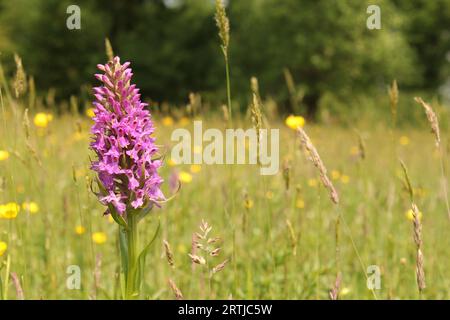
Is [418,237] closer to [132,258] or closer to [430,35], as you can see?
[132,258]

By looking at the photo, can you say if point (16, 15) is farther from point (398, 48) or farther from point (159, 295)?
point (159, 295)

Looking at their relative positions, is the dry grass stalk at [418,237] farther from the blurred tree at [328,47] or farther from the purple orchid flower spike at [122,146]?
the blurred tree at [328,47]

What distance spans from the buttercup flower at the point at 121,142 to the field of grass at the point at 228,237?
20 centimetres

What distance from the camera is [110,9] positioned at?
97.6ft

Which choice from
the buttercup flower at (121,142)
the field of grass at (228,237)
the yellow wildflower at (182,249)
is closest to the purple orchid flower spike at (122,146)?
the buttercup flower at (121,142)

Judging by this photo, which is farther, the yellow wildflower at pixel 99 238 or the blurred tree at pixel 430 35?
the blurred tree at pixel 430 35

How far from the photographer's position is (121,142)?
1.79 meters

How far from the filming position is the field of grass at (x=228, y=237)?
2.68 m

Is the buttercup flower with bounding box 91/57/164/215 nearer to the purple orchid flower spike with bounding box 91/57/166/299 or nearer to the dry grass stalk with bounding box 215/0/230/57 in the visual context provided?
the purple orchid flower spike with bounding box 91/57/166/299

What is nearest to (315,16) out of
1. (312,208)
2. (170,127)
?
(170,127)

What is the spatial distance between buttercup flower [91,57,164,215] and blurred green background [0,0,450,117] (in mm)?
18865

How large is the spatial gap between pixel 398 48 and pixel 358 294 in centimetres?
2274

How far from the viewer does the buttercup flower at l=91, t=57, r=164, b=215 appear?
181 cm

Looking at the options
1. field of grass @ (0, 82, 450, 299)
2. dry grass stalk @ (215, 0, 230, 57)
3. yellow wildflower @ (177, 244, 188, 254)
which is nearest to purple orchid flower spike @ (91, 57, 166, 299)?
field of grass @ (0, 82, 450, 299)
